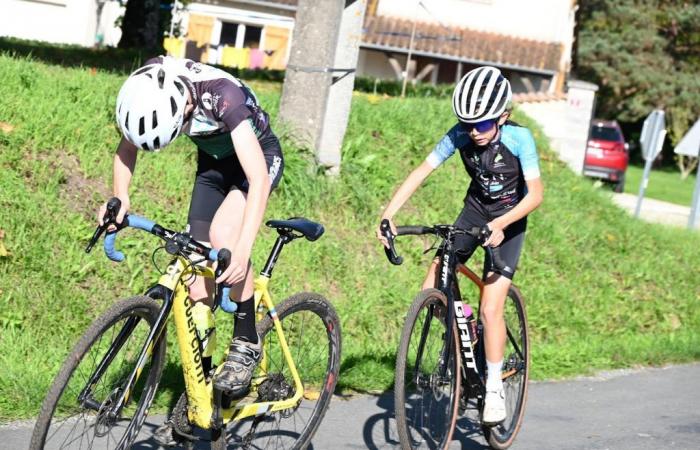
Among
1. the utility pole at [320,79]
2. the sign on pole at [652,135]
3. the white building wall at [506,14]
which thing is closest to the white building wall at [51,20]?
the white building wall at [506,14]

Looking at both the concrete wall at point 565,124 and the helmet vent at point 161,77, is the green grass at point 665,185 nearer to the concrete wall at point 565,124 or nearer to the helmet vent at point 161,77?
the concrete wall at point 565,124

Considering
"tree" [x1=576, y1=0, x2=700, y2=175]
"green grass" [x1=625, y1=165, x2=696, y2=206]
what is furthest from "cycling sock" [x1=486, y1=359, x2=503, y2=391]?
"tree" [x1=576, y1=0, x2=700, y2=175]

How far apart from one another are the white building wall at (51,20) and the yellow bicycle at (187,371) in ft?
80.1

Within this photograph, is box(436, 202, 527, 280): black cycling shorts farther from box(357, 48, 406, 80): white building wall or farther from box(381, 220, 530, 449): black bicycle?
box(357, 48, 406, 80): white building wall

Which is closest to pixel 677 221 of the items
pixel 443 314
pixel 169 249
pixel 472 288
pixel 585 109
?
pixel 585 109

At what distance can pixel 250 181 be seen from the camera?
519 cm

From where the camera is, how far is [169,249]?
5.05 metres

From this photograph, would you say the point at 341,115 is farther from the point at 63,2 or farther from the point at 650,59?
the point at 650,59

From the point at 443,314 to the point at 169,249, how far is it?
188 cm

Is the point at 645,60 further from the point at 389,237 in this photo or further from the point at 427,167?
the point at 389,237

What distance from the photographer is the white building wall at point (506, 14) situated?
115 feet

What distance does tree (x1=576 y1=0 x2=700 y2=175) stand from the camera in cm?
5041

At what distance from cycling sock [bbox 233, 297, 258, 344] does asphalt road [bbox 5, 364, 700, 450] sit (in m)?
0.78

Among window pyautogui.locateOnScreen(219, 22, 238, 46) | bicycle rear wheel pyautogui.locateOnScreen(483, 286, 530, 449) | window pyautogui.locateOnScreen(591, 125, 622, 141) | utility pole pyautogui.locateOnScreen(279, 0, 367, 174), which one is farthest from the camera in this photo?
window pyautogui.locateOnScreen(219, 22, 238, 46)
